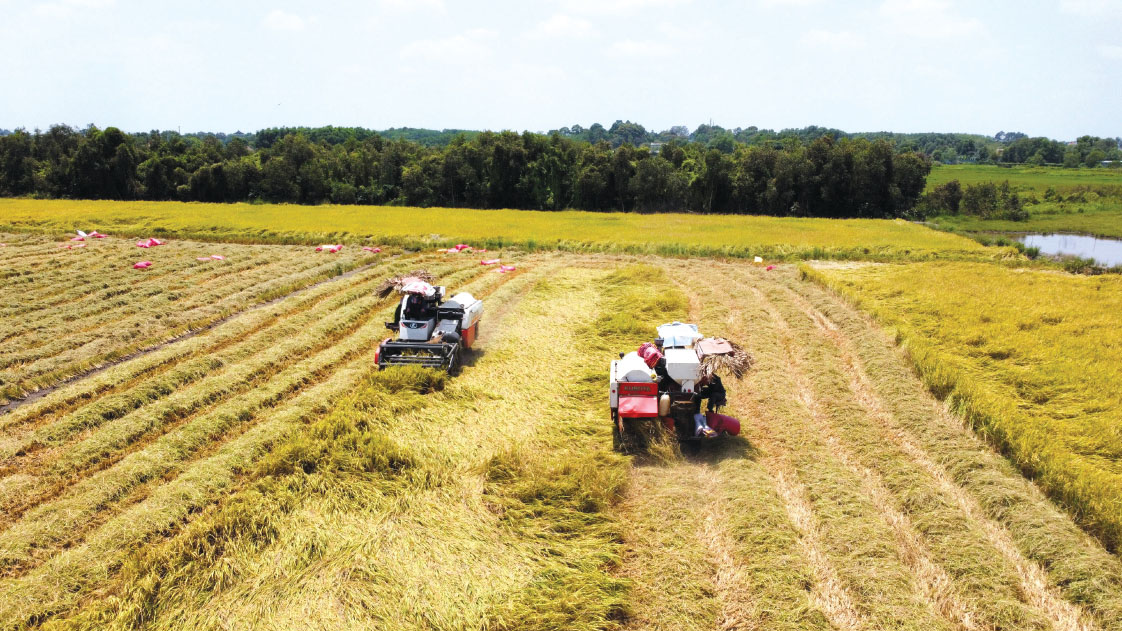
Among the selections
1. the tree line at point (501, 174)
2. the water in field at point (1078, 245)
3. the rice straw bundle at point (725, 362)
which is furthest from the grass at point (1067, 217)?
the rice straw bundle at point (725, 362)

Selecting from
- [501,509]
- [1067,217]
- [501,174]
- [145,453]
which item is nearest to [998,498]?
[501,509]

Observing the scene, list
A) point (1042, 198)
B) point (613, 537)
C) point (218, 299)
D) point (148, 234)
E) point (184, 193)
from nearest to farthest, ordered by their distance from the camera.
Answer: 1. point (613, 537)
2. point (218, 299)
3. point (148, 234)
4. point (184, 193)
5. point (1042, 198)

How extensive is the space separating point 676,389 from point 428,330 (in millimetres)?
4447

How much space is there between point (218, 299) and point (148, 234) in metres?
15.7

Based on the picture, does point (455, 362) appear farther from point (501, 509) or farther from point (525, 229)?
point (525, 229)

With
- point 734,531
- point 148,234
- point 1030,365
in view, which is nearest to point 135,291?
point 148,234

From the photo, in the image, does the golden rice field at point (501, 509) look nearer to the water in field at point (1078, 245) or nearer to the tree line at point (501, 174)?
Answer: the water in field at point (1078, 245)

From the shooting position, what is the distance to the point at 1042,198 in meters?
53.0

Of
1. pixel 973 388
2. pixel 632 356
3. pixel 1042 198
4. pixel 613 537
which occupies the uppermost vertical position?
pixel 1042 198

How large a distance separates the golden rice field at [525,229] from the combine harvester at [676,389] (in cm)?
1659

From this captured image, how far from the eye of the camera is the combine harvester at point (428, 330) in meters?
9.30

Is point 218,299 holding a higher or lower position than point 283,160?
lower

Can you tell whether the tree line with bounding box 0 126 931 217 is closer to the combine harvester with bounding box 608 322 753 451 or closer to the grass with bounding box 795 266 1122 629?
the grass with bounding box 795 266 1122 629

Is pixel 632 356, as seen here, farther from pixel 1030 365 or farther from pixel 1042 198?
pixel 1042 198
